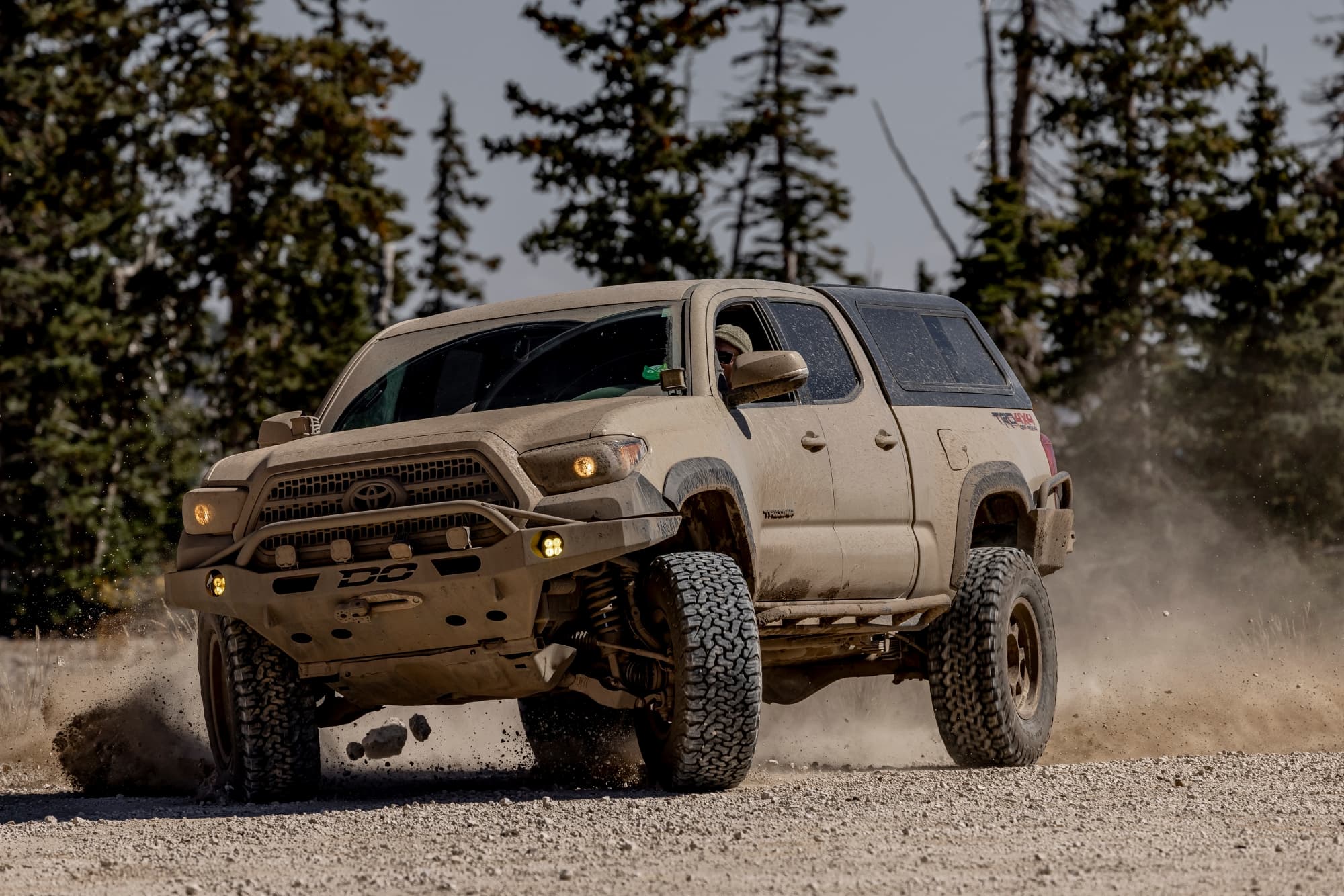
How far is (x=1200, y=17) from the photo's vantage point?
35.5m

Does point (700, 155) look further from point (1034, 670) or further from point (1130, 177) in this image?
point (1034, 670)

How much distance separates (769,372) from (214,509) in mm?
2391

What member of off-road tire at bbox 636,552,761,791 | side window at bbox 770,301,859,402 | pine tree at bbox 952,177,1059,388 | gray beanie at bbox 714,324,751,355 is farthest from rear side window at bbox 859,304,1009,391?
pine tree at bbox 952,177,1059,388

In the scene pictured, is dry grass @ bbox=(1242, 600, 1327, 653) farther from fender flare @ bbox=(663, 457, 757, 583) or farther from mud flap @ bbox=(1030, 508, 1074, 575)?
fender flare @ bbox=(663, 457, 757, 583)

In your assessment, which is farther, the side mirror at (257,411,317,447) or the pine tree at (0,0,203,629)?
the pine tree at (0,0,203,629)

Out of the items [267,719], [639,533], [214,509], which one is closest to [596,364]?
[639,533]

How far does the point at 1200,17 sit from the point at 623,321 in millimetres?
29735

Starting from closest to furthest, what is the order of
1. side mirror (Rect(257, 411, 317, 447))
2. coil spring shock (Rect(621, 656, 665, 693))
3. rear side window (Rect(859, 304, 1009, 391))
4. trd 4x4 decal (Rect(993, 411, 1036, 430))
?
1. coil spring shock (Rect(621, 656, 665, 693))
2. side mirror (Rect(257, 411, 317, 447))
3. rear side window (Rect(859, 304, 1009, 391))
4. trd 4x4 decal (Rect(993, 411, 1036, 430))

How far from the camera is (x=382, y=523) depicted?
7496mm

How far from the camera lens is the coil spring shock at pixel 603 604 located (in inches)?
310

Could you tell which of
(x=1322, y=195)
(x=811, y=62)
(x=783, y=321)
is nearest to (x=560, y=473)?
(x=783, y=321)

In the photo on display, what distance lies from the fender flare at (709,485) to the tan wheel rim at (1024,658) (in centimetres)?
225

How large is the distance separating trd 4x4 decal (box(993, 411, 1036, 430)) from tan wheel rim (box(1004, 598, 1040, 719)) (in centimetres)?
100

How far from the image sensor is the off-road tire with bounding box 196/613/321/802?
27.1 feet
